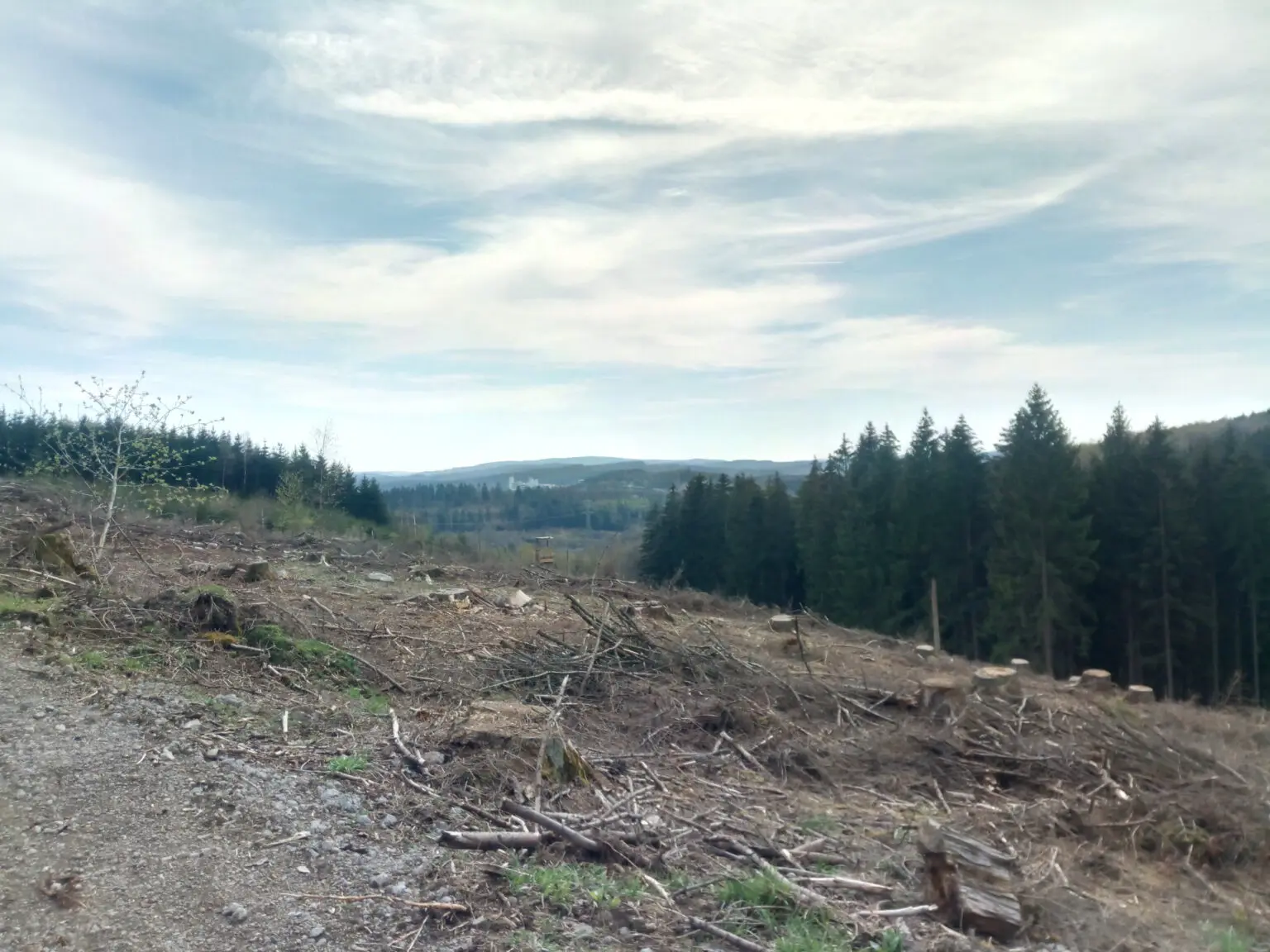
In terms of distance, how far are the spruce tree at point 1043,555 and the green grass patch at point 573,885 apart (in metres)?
21.1

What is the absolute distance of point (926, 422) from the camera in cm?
3114

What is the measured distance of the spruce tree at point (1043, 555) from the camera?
2319cm

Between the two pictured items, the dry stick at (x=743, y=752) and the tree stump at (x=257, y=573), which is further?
the tree stump at (x=257, y=573)

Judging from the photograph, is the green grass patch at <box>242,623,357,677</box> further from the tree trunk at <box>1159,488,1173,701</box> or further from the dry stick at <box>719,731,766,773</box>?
the tree trunk at <box>1159,488,1173,701</box>

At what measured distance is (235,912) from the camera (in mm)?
3721

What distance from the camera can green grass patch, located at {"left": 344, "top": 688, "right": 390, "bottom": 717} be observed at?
6.74 metres

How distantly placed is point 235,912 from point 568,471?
104 m

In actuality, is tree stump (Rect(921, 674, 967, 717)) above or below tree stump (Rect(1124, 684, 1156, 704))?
above

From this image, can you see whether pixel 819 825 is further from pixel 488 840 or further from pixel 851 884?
pixel 488 840

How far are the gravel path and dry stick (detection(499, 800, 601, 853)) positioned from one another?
19.9 inches

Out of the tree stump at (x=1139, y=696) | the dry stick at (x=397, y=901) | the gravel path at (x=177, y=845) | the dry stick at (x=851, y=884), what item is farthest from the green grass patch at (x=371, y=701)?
the tree stump at (x=1139, y=696)

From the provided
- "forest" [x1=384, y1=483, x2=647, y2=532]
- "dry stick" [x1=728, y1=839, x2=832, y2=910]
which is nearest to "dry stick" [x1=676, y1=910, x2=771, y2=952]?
"dry stick" [x1=728, y1=839, x2=832, y2=910]

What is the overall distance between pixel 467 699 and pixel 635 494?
69.6 metres

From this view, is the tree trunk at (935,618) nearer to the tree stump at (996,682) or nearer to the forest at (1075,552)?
the forest at (1075,552)
